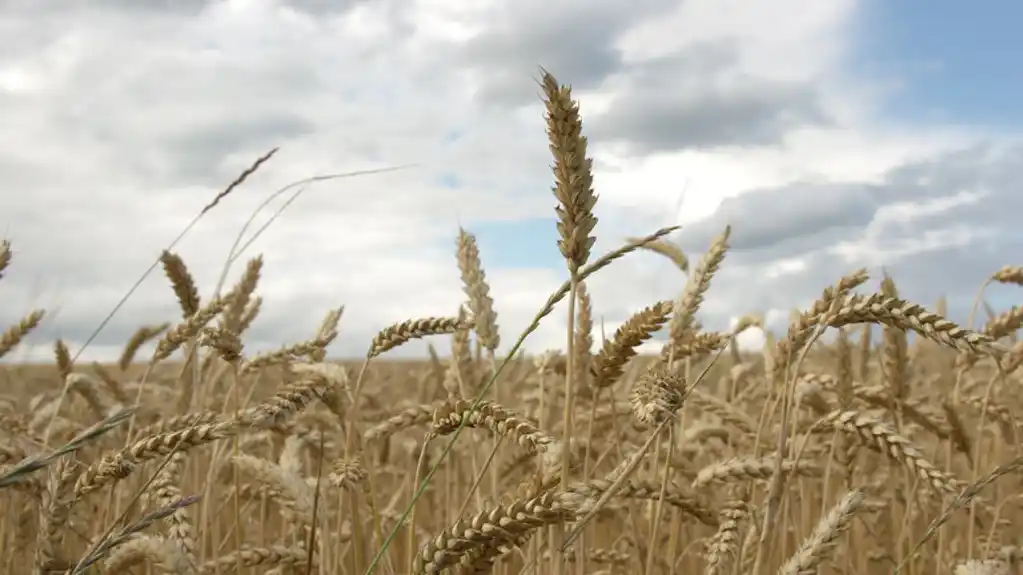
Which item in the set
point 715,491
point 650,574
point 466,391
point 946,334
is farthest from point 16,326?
point 715,491

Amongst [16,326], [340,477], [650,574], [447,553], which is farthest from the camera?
[16,326]

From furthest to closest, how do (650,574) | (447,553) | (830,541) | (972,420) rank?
(972,420) → (650,574) → (830,541) → (447,553)

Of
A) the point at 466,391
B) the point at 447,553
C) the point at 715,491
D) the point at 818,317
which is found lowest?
the point at 715,491

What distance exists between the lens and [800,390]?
241 centimetres

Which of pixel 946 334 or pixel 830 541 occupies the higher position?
pixel 946 334

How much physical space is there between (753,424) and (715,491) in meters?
1.40

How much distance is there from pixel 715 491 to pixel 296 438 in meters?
2.14

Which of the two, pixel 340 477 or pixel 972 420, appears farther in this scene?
pixel 972 420

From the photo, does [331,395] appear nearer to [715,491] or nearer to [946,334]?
[946,334]

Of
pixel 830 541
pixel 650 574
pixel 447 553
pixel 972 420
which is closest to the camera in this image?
pixel 447 553

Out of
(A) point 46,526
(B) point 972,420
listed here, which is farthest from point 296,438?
(B) point 972,420

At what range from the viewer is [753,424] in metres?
2.94

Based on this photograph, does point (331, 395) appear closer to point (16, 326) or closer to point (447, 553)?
point (447, 553)

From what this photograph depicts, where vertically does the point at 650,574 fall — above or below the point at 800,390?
below
